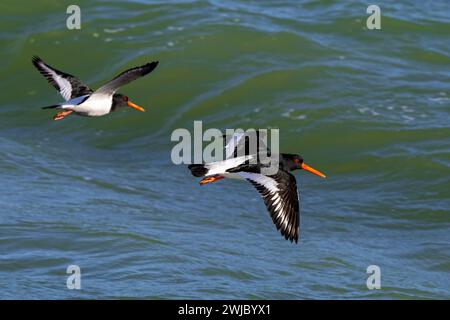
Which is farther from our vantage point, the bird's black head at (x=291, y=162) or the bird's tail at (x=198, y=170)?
the bird's black head at (x=291, y=162)

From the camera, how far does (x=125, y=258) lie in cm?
1269

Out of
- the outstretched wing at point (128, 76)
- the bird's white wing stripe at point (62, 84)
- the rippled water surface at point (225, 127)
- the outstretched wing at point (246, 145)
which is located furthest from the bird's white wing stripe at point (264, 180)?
the bird's white wing stripe at point (62, 84)

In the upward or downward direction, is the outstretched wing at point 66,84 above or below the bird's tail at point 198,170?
above

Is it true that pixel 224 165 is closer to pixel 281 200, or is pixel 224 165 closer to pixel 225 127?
pixel 281 200

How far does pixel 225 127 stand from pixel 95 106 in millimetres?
5948

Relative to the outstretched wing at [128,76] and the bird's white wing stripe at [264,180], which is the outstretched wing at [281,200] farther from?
the outstretched wing at [128,76]

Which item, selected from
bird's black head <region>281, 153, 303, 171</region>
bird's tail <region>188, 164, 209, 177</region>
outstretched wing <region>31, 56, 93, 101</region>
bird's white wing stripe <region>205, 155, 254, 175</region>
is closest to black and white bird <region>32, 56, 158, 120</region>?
outstretched wing <region>31, 56, 93, 101</region>

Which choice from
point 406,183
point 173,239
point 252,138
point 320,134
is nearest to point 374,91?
point 320,134

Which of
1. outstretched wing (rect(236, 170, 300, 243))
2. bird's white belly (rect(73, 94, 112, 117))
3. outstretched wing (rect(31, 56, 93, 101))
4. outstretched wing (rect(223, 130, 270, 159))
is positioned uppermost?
outstretched wing (rect(31, 56, 93, 101))

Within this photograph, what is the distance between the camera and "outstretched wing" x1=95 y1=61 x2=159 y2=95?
403 inches

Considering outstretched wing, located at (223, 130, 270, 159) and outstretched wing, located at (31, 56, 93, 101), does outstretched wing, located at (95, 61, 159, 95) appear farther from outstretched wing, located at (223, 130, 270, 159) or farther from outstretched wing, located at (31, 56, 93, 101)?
outstretched wing, located at (223, 130, 270, 159)

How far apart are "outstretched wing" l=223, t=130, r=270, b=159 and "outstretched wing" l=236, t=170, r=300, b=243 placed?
45cm

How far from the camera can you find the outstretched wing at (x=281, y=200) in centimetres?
1044

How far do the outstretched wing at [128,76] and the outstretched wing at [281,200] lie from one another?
4.32 feet
